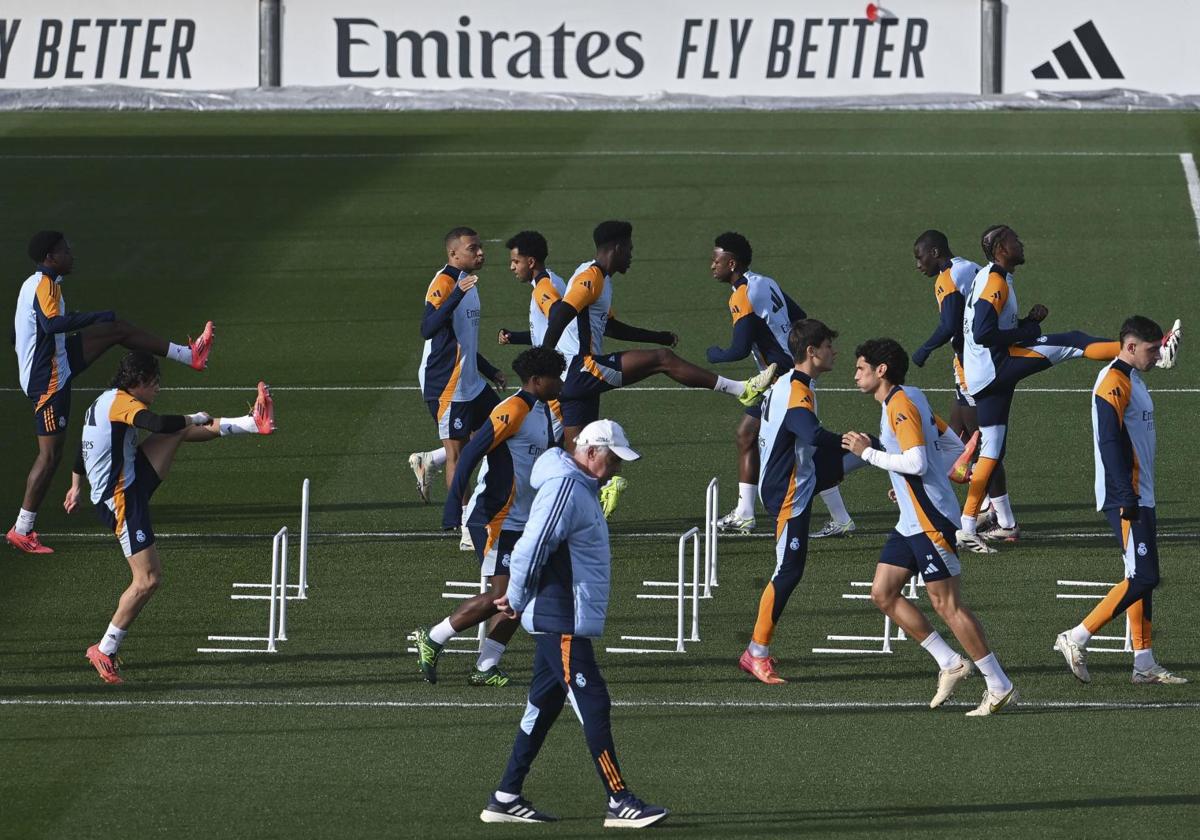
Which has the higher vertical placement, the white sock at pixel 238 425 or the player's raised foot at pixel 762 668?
the white sock at pixel 238 425

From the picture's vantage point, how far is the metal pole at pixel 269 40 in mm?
36844

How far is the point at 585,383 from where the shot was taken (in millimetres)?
16375

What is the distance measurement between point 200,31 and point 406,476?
20189 millimetres

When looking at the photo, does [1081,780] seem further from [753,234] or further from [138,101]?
[138,101]

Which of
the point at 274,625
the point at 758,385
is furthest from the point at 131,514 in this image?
the point at 758,385

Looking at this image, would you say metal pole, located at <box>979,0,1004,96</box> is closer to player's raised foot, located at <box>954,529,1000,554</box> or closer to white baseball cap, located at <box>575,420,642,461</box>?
player's raised foot, located at <box>954,529,1000,554</box>

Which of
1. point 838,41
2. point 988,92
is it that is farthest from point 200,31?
point 988,92

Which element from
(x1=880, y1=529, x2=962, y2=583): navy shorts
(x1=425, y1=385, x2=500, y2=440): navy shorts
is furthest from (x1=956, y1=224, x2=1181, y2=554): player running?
(x1=880, y1=529, x2=962, y2=583): navy shorts

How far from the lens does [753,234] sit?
93.1 feet

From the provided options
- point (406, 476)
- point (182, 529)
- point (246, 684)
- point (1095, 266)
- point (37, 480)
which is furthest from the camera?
point (1095, 266)

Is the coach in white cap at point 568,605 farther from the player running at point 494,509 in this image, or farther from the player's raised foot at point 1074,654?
the player's raised foot at point 1074,654

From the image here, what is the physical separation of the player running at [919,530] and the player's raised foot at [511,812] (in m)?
2.89

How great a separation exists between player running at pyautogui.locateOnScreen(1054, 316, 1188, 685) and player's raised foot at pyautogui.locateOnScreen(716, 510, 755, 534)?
14.6 feet

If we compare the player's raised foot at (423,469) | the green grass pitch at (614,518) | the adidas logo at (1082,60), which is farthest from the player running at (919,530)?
the adidas logo at (1082,60)
